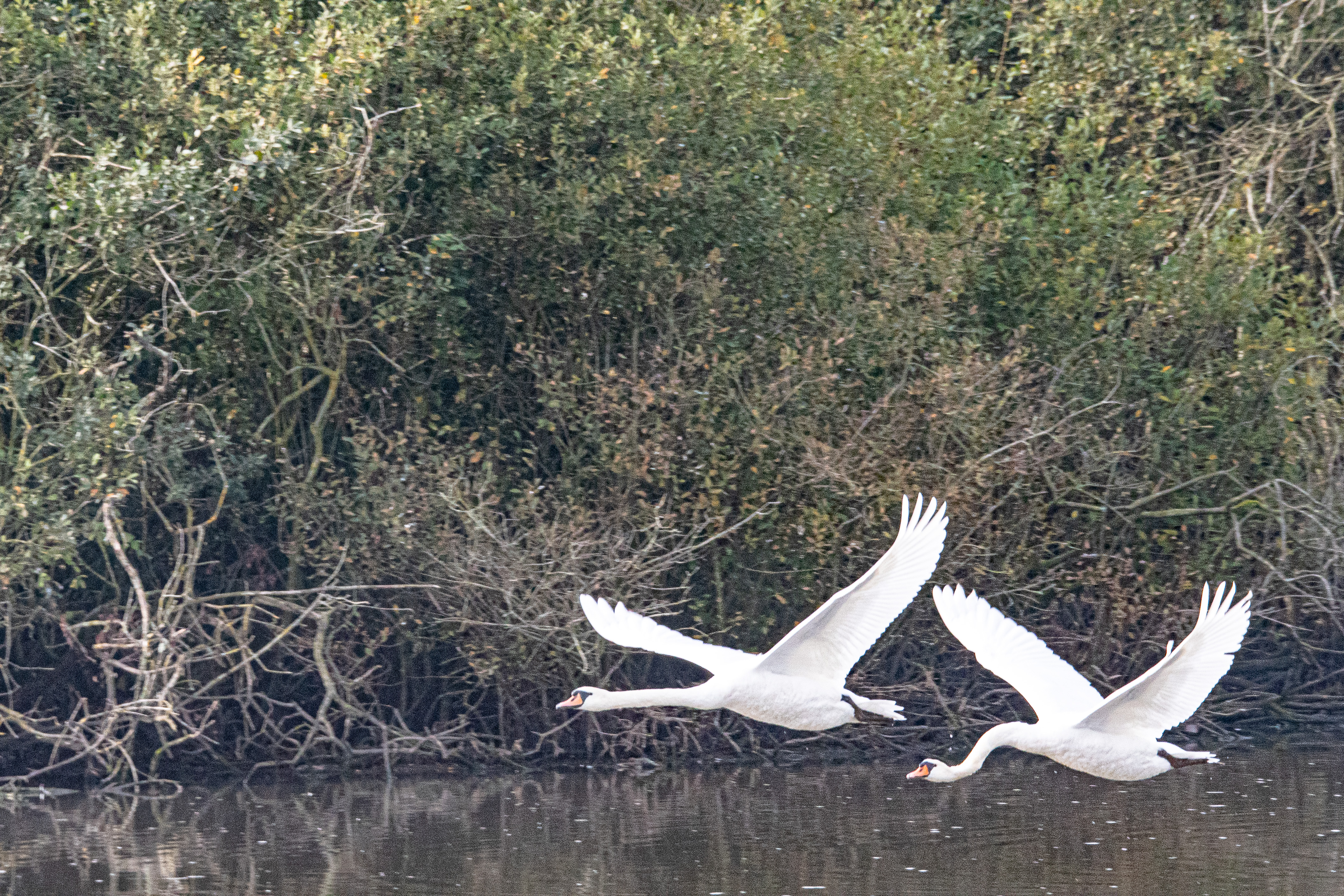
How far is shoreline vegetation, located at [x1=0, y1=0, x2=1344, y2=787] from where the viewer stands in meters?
12.6

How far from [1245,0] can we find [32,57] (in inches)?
380

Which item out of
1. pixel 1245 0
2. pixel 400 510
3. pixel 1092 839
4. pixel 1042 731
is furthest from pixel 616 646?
pixel 1245 0

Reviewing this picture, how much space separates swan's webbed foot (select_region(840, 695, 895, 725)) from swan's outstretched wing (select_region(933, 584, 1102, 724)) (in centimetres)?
57

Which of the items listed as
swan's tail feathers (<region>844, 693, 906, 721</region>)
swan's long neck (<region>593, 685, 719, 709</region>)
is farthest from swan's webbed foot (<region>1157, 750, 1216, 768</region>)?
swan's long neck (<region>593, 685, 719, 709</region>)

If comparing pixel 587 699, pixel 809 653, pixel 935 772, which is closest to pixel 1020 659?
→ pixel 935 772

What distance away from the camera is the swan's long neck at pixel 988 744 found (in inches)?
367

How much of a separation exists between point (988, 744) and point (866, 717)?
0.65 m

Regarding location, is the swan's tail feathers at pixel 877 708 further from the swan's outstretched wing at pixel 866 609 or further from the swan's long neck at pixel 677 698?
the swan's long neck at pixel 677 698

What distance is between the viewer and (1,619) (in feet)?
42.3

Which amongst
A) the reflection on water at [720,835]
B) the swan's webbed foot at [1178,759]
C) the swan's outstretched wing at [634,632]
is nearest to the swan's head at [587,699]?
the swan's outstretched wing at [634,632]

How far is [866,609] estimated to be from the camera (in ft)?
30.9

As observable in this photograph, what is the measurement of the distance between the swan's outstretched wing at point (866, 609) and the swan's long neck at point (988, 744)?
0.74 metres

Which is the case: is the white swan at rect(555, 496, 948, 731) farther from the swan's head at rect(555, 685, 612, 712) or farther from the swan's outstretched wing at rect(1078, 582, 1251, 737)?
the swan's outstretched wing at rect(1078, 582, 1251, 737)

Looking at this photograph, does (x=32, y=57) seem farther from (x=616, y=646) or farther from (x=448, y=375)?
(x=616, y=646)
